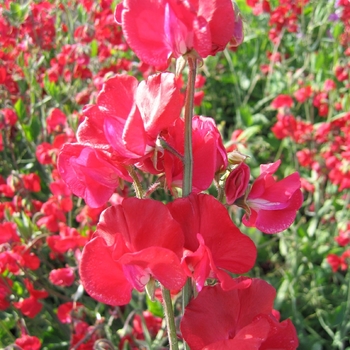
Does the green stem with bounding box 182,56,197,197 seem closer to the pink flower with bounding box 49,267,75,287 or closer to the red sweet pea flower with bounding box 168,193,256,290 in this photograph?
the red sweet pea flower with bounding box 168,193,256,290

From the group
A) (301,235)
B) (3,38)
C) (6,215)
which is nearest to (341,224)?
(301,235)

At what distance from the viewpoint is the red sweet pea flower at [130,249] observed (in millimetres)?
496

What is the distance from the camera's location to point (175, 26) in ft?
1.62

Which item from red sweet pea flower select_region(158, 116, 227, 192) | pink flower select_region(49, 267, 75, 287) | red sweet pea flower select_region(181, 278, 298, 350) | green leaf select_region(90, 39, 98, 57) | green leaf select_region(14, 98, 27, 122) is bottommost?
pink flower select_region(49, 267, 75, 287)

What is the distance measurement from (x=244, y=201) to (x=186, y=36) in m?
0.23

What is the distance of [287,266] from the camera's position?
6.48ft

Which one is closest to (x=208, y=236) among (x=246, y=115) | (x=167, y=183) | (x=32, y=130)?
(x=167, y=183)

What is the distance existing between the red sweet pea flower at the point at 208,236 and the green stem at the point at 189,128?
23mm

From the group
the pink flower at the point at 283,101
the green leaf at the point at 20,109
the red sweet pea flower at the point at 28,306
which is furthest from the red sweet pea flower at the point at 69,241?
the pink flower at the point at 283,101

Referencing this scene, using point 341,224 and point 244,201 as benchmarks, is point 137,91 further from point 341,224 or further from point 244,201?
point 341,224

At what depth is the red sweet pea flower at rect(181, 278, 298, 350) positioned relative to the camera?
0.50 m

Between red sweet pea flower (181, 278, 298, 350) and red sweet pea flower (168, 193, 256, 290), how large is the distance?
1.3 inches

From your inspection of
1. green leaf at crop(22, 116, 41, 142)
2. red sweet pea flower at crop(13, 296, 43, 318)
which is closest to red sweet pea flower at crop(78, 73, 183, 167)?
red sweet pea flower at crop(13, 296, 43, 318)

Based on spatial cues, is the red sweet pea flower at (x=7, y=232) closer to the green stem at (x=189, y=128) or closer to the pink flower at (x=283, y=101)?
the green stem at (x=189, y=128)
